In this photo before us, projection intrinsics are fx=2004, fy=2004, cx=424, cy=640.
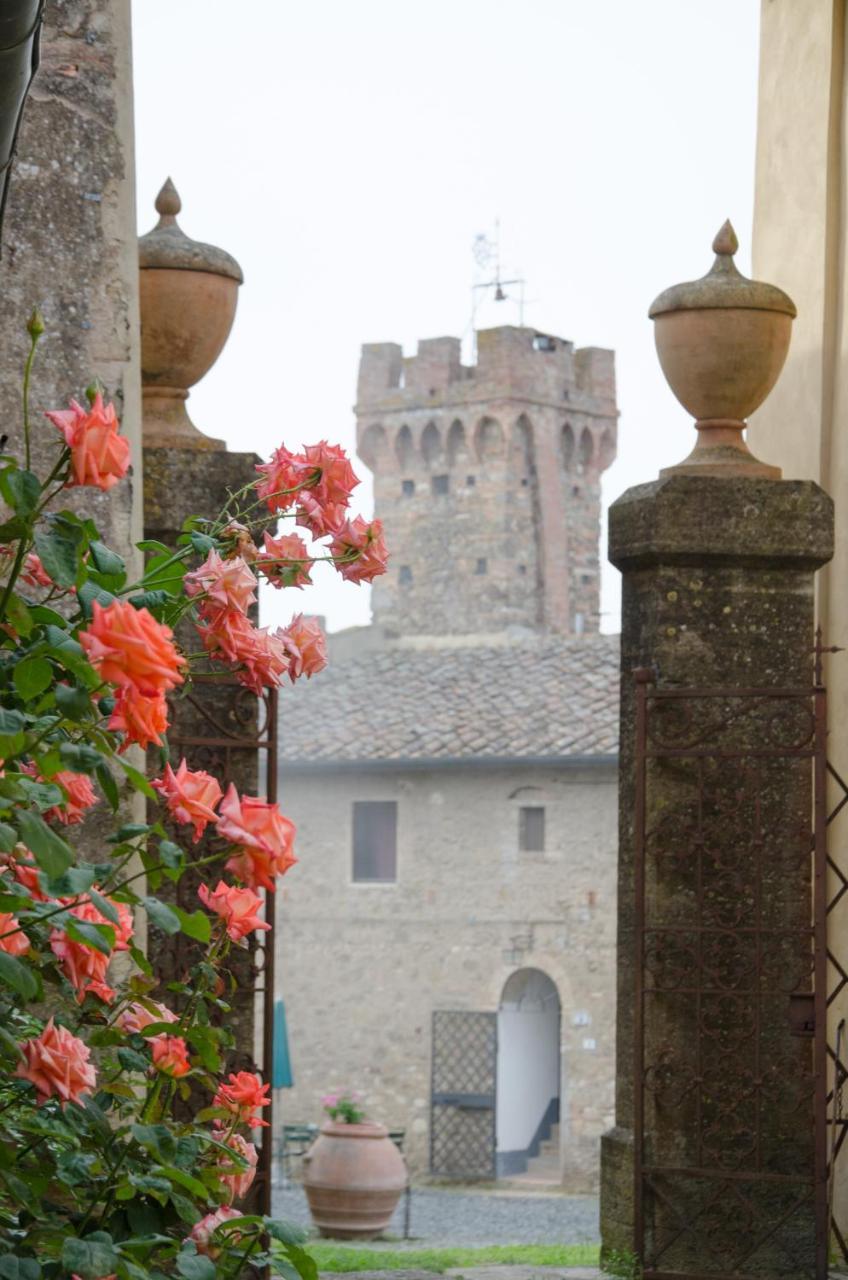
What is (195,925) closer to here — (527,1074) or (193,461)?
(193,461)

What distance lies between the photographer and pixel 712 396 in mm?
4746

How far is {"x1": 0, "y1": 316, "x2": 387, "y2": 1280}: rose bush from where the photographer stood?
1829 millimetres

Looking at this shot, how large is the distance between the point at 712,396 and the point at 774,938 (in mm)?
1277

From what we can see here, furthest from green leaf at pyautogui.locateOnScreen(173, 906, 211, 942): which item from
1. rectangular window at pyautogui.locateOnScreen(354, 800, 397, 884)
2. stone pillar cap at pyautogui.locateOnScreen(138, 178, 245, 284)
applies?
rectangular window at pyautogui.locateOnScreen(354, 800, 397, 884)

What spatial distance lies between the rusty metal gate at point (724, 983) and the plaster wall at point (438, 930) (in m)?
17.6

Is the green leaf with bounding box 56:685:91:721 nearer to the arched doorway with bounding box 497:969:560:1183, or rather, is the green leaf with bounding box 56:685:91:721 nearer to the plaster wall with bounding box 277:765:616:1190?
the plaster wall with bounding box 277:765:616:1190

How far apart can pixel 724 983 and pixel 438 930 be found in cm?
1859

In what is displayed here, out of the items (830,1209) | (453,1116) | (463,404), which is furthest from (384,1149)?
(463,404)

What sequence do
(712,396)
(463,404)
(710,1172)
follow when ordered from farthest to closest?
(463,404)
(712,396)
(710,1172)

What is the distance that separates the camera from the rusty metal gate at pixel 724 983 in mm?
4441

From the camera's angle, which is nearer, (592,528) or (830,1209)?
(830,1209)

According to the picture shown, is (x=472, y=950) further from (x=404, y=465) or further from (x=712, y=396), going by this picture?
(x=404, y=465)

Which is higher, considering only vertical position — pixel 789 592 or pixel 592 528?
pixel 592 528

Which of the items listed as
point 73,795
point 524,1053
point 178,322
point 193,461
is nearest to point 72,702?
point 73,795
